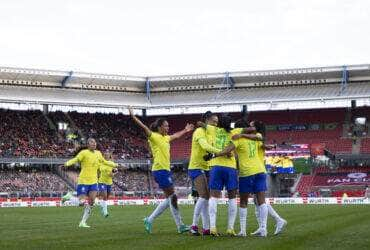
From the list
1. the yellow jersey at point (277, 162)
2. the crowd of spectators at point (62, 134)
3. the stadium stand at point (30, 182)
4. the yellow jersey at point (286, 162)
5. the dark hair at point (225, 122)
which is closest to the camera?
the dark hair at point (225, 122)

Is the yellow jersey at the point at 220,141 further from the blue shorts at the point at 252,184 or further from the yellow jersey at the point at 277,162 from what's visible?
the yellow jersey at the point at 277,162

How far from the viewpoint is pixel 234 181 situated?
1356cm

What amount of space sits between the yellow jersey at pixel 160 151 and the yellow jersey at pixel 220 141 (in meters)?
1.41

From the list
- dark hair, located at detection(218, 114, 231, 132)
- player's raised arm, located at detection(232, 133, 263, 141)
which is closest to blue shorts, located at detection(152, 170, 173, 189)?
dark hair, located at detection(218, 114, 231, 132)

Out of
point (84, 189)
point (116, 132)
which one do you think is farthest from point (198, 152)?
point (116, 132)

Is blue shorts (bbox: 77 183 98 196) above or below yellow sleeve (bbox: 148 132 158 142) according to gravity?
below

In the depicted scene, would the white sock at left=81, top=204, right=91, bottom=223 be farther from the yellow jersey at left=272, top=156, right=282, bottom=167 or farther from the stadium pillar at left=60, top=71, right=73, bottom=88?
the stadium pillar at left=60, top=71, right=73, bottom=88

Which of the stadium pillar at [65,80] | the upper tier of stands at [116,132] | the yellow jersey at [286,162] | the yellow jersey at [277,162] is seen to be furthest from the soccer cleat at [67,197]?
the yellow jersey at [286,162]

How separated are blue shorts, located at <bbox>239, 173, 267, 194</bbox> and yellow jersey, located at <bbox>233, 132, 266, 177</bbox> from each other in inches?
3.3

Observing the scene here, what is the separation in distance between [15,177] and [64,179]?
14.3ft

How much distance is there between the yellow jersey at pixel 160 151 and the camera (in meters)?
15.0

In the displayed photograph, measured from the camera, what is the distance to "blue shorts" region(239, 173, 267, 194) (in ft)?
45.4

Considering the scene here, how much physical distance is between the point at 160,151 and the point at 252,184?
231cm

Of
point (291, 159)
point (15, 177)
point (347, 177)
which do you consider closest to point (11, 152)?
point (15, 177)
